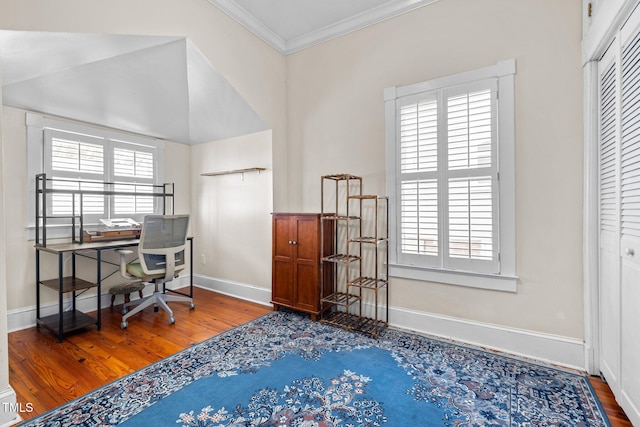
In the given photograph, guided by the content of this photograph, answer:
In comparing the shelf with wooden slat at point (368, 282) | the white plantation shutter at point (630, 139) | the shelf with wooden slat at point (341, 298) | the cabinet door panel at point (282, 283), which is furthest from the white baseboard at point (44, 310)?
the white plantation shutter at point (630, 139)

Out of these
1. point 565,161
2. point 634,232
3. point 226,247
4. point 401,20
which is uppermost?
point 401,20

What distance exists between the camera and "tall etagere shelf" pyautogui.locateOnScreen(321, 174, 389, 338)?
2885mm

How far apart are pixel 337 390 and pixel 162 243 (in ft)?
7.52

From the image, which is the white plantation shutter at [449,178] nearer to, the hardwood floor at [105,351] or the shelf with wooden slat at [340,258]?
the shelf with wooden slat at [340,258]

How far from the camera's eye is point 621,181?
168 cm

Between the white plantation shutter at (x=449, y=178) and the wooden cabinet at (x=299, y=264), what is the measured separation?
2.68ft

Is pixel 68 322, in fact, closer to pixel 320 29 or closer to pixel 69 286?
pixel 69 286

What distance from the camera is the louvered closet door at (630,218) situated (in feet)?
4.97

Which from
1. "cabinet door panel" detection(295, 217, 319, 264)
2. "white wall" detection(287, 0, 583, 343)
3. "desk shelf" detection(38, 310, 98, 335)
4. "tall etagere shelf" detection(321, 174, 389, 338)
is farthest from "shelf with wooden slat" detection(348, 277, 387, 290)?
"desk shelf" detection(38, 310, 98, 335)

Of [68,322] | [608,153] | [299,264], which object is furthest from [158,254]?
[608,153]

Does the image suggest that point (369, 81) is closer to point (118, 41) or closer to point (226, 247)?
point (118, 41)

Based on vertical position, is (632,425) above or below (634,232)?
below

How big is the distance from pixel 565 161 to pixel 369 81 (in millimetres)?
1830

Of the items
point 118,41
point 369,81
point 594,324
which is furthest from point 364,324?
point 118,41
